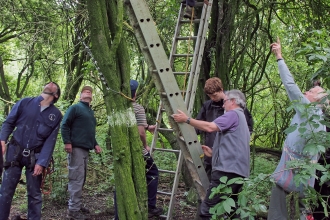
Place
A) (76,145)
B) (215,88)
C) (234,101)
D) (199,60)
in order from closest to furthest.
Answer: (234,101), (215,88), (199,60), (76,145)

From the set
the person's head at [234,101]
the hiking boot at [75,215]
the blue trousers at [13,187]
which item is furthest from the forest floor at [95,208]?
the person's head at [234,101]

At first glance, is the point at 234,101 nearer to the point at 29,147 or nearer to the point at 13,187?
the point at 29,147

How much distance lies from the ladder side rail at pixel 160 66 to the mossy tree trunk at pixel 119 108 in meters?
0.18

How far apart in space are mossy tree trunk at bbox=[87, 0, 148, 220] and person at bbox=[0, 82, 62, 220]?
1155 mm

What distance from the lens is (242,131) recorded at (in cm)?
338

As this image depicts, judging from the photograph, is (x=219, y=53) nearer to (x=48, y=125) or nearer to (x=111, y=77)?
(x=111, y=77)

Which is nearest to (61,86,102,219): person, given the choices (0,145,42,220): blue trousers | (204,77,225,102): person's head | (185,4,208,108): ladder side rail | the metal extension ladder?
(0,145,42,220): blue trousers

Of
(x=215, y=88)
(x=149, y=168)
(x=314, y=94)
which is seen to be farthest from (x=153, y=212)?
(x=314, y=94)

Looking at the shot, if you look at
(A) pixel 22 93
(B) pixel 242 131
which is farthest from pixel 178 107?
(A) pixel 22 93

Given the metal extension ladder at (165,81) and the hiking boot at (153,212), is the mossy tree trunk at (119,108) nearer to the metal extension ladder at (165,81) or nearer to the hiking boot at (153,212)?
the metal extension ladder at (165,81)

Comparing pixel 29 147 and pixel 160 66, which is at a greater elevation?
pixel 160 66

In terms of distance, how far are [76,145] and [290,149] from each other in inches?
109

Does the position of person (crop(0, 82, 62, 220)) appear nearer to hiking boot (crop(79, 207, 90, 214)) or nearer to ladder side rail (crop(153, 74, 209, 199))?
hiking boot (crop(79, 207, 90, 214))

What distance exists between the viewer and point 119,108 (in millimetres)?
3326
